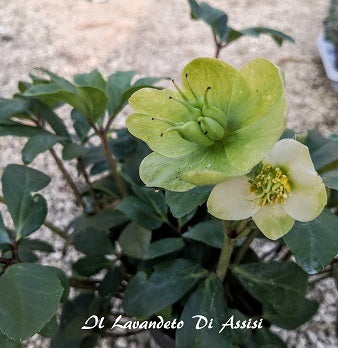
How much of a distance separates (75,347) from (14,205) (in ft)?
0.89

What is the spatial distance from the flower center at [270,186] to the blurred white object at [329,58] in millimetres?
1361

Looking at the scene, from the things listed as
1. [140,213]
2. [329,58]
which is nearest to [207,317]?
[140,213]

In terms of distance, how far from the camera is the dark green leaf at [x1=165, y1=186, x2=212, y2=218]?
41 cm

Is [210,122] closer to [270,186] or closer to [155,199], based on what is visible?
[270,186]

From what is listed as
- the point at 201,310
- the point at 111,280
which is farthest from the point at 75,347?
the point at 201,310

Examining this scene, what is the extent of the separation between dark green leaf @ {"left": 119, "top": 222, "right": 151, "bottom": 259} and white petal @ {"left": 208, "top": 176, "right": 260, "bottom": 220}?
0.93 ft

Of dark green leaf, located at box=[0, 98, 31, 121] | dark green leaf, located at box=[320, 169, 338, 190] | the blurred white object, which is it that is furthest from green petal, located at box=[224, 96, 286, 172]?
the blurred white object

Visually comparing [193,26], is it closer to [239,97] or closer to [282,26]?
[282,26]

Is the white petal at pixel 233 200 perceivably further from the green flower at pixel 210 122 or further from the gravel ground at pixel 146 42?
the gravel ground at pixel 146 42

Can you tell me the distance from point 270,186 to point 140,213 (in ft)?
1.03

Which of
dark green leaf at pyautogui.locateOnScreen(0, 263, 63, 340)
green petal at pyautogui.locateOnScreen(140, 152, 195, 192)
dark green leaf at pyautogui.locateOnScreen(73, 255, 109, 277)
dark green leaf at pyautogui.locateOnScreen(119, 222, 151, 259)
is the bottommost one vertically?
dark green leaf at pyautogui.locateOnScreen(73, 255, 109, 277)

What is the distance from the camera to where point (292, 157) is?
1.17 ft

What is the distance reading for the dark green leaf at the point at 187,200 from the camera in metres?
0.41

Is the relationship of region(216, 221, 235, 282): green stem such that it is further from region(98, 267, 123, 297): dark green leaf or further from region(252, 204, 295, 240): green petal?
region(98, 267, 123, 297): dark green leaf
